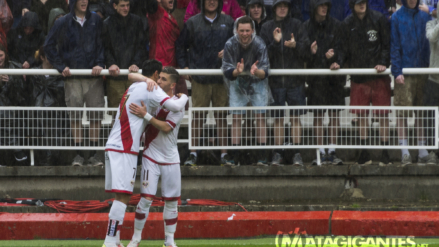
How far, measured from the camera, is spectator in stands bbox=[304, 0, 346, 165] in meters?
9.97

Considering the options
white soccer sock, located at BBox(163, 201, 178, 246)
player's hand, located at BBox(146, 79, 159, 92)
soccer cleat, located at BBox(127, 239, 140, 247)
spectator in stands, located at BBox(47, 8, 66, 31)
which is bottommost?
soccer cleat, located at BBox(127, 239, 140, 247)

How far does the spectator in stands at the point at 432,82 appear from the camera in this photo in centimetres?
973

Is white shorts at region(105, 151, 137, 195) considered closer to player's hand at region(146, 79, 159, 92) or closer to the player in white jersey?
the player in white jersey

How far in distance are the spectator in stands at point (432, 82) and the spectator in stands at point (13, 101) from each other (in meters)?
6.01

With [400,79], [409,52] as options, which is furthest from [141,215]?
[409,52]

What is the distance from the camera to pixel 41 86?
10.2 meters

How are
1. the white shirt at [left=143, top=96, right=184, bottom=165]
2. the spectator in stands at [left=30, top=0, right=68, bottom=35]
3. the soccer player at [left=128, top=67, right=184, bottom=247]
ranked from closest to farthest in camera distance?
the soccer player at [left=128, top=67, right=184, bottom=247] → the white shirt at [left=143, top=96, right=184, bottom=165] → the spectator in stands at [left=30, top=0, right=68, bottom=35]

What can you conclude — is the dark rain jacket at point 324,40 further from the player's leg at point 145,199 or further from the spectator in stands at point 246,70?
the player's leg at point 145,199

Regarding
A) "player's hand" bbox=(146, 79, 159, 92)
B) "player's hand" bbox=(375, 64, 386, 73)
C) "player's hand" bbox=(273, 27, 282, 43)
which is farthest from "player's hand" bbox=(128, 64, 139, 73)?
"player's hand" bbox=(375, 64, 386, 73)

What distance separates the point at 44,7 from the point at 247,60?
3.81m

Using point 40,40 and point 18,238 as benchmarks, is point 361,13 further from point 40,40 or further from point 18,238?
point 18,238

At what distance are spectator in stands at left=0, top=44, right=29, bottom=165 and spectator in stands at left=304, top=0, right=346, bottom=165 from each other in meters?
4.35

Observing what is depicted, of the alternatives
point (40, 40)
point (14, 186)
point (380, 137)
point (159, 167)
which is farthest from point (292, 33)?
point (14, 186)

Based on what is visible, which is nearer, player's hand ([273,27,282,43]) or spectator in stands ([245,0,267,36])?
player's hand ([273,27,282,43])
